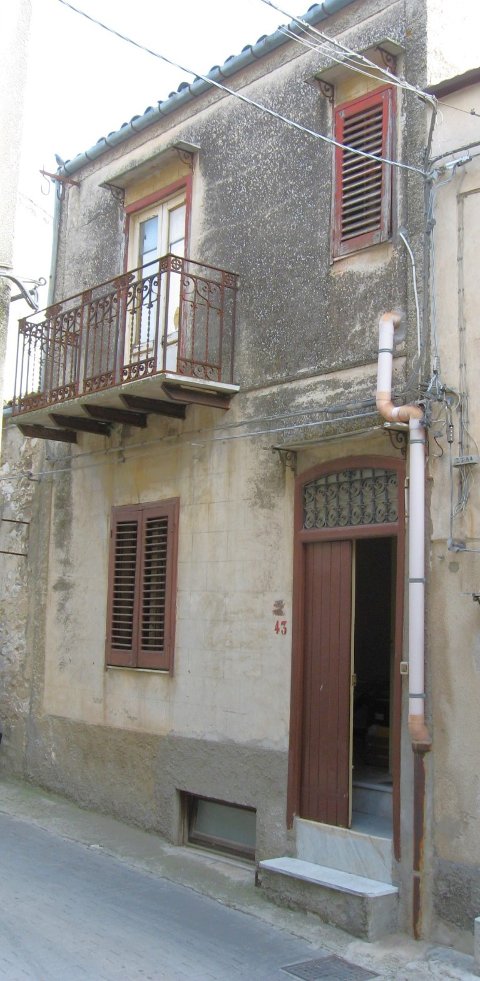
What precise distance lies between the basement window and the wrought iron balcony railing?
4102 mm

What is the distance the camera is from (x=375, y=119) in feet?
28.6

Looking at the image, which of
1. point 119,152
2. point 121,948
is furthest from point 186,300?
point 121,948

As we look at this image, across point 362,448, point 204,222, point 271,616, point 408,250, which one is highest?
point 204,222

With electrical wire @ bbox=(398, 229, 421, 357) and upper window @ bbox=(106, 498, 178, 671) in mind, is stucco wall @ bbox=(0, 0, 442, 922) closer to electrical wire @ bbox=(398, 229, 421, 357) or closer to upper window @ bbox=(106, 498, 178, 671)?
electrical wire @ bbox=(398, 229, 421, 357)

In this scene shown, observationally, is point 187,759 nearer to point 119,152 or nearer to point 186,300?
point 186,300

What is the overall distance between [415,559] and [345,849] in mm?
2495

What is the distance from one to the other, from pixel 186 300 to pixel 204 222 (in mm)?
1131

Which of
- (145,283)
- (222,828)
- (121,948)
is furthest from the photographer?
(145,283)

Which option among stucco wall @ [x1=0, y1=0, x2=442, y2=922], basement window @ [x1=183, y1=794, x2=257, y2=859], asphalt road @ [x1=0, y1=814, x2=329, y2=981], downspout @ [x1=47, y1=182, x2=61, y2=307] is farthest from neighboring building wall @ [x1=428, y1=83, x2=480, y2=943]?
downspout @ [x1=47, y1=182, x2=61, y2=307]

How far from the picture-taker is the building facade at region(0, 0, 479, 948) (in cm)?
763

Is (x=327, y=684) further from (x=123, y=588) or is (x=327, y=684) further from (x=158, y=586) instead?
(x=123, y=588)

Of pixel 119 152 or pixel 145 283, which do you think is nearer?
pixel 145 283

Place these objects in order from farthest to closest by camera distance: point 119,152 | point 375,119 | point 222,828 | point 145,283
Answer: point 119,152 → point 145,283 → point 222,828 → point 375,119

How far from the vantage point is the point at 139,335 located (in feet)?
32.2
